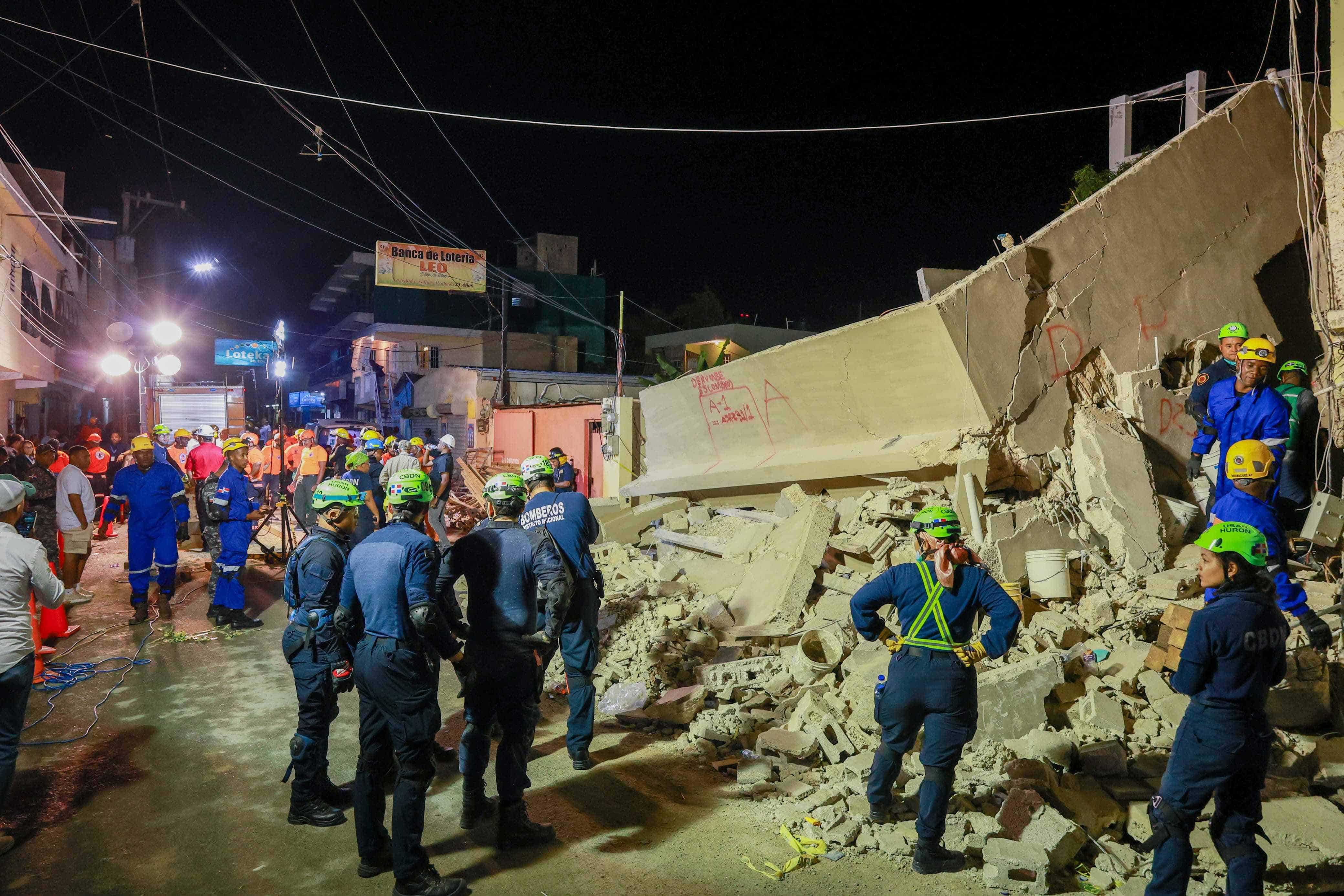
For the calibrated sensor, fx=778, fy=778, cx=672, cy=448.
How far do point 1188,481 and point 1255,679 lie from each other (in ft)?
14.6

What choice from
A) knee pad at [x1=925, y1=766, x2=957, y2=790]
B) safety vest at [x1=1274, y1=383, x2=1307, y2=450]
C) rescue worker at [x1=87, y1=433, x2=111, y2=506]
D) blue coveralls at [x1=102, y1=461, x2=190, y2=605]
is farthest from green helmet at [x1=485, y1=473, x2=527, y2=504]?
rescue worker at [x1=87, y1=433, x2=111, y2=506]

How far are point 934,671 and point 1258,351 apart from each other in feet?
12.2

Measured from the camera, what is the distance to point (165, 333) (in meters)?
20.1

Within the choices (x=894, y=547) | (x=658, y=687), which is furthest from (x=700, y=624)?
(x=894, y=547)

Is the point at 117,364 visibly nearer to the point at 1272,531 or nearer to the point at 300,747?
the point at 300,747

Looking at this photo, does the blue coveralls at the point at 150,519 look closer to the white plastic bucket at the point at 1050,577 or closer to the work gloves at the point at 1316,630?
the white plastic bucket at the point at 1050,577

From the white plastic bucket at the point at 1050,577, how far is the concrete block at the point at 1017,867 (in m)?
2.78

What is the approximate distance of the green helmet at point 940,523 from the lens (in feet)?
12.5

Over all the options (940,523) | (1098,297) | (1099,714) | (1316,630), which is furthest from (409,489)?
(1098,297)

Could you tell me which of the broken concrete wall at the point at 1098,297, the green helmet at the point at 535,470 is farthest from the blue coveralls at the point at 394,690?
the broken concrete wall at the point at 1098,297

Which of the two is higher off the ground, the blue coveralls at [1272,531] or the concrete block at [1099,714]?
the blue coveralls at [1272,531]

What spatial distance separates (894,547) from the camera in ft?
23.3

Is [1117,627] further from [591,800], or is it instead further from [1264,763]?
[591,800]

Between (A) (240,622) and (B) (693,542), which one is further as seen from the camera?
(B) (693,542)
